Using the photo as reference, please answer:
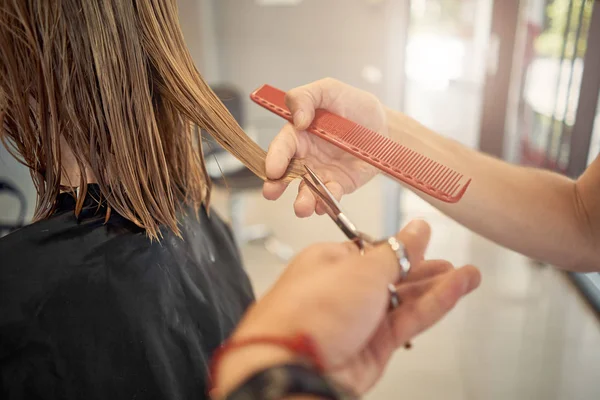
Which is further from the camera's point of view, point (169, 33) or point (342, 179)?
point (342, 179)

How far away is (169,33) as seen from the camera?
2.25ft

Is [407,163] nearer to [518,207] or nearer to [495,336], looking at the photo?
A: [518,207]

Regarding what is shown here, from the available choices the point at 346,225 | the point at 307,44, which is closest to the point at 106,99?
the point at 346,225

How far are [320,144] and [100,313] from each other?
1.32 ft

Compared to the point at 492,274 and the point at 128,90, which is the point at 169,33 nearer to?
the point at 128,90

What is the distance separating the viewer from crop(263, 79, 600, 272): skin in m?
0.79

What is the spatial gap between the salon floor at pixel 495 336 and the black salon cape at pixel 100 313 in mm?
471

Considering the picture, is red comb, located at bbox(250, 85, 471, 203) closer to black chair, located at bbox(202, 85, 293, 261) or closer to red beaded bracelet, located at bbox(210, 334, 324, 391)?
red beaded bracelet, located at bbox(210, 334, 324, 391)

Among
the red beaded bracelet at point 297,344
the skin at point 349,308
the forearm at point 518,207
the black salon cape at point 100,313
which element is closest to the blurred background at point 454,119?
the forearm at point 518,207

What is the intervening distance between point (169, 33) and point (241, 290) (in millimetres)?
483

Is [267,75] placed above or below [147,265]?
below

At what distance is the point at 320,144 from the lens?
2.59 feet

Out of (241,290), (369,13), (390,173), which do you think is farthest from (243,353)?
(369,13)

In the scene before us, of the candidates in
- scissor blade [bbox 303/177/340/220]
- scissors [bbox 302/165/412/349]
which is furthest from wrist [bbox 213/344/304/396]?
scissor blade [bbox 303/177/340/220]
